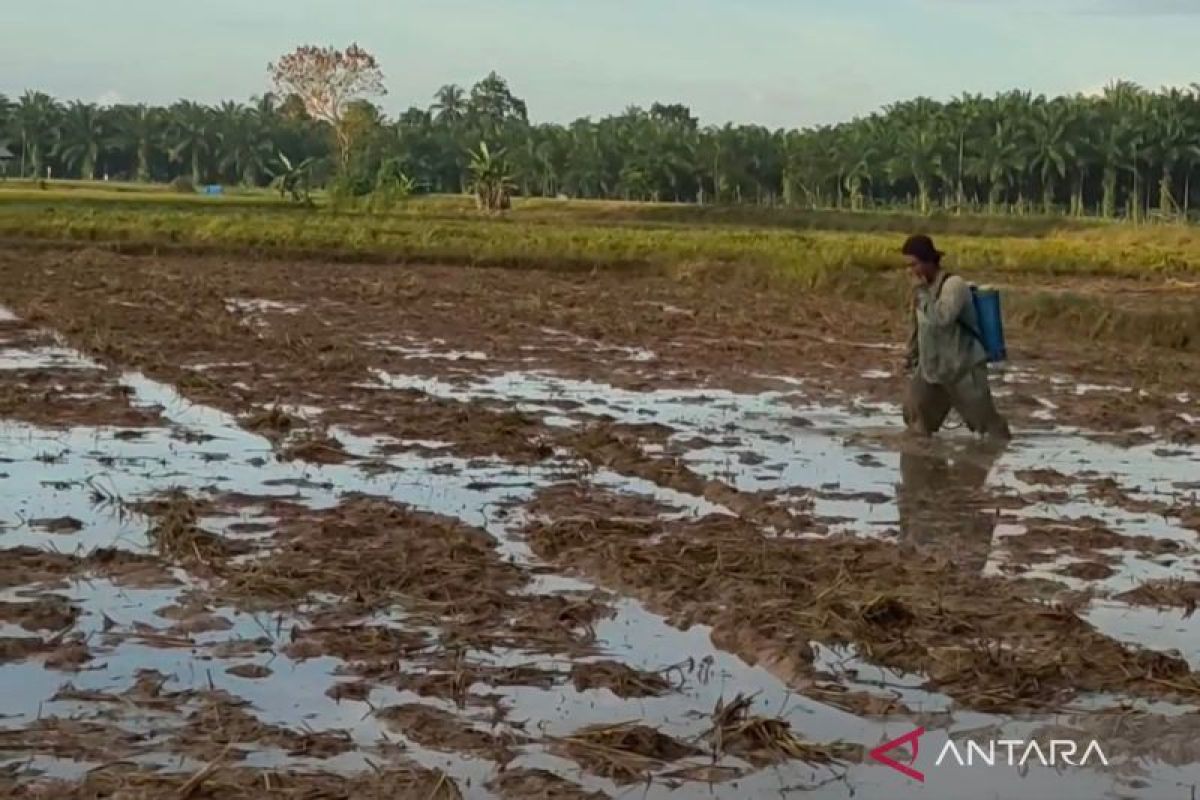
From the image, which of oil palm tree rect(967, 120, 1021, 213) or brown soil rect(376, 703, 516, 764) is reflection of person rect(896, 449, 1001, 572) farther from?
oil palm tree rect(967, 120, 1021, 213)

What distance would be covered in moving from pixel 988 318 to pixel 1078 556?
108 inches

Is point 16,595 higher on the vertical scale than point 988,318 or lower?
lower

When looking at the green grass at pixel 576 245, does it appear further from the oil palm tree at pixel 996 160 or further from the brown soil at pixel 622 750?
the oil palm tree at pixel 996 160

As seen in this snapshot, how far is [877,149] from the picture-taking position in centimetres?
6216

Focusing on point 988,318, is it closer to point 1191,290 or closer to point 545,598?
point 545,598

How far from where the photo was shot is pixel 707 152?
209ft

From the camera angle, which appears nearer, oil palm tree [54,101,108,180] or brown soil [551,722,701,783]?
brown soil [551,722,701,783]

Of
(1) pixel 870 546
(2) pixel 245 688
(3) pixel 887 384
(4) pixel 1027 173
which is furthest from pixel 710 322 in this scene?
(4) pixel 1027 173

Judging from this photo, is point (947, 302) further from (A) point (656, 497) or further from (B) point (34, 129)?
(B) point (34, 129)

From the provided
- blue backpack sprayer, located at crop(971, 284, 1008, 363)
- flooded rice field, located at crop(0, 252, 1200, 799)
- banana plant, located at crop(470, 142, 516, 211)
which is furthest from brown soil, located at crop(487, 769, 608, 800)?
banana plant, located at crop(470, 142, 516, 211)

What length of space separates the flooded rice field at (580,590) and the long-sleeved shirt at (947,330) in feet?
1.54

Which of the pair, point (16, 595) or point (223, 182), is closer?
point (16, 595)

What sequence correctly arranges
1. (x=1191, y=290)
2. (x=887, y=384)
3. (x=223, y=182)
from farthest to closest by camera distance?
(x=223, y=182) → (x=1191, y=290) → (x=887, y=384)

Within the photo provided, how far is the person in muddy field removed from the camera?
27.9 ft
